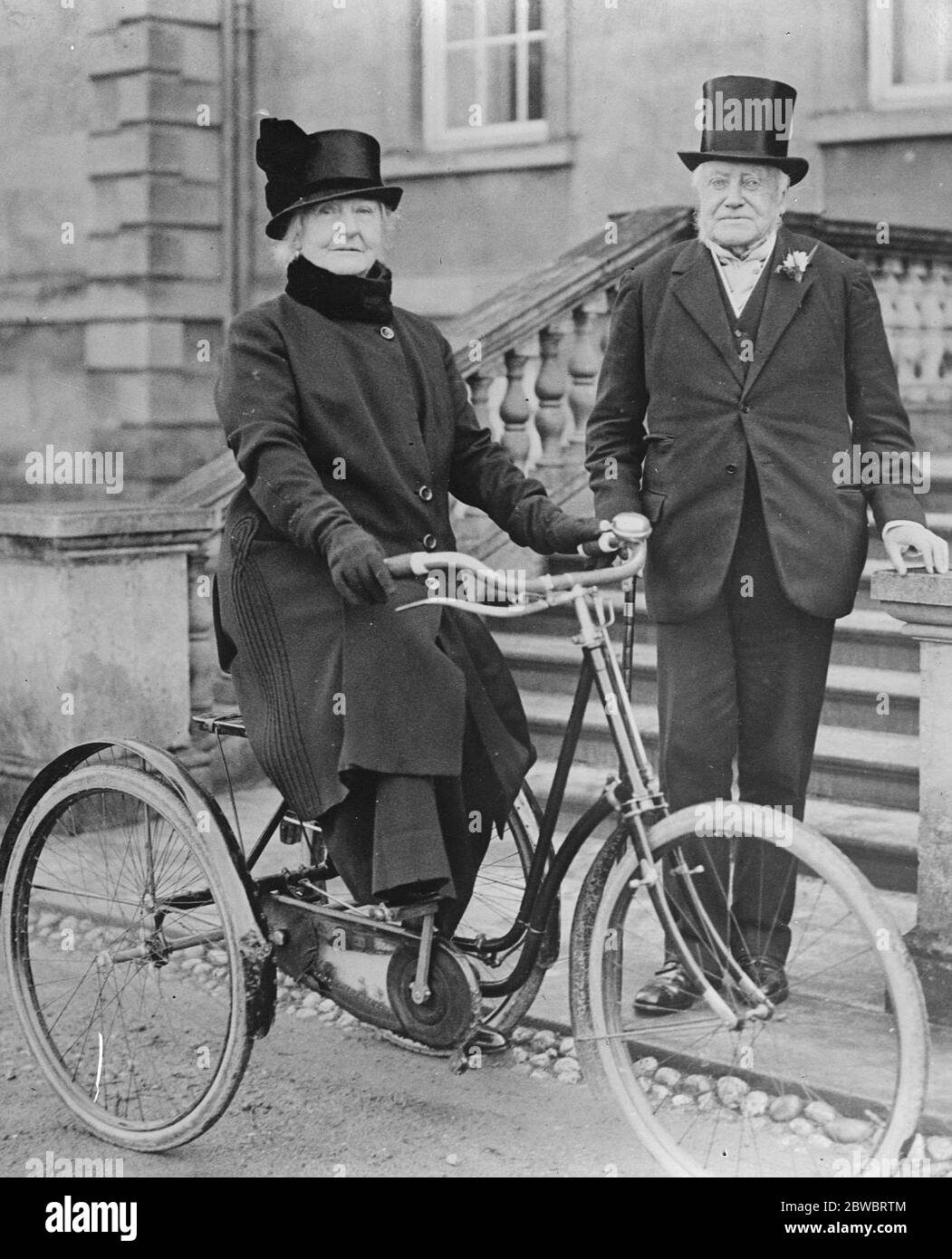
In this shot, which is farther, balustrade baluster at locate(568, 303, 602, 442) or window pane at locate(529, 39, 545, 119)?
window pane at locate(529, 39, 545, 119)

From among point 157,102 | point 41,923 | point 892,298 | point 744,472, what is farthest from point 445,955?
point 157,102

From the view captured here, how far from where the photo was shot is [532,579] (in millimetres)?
3479

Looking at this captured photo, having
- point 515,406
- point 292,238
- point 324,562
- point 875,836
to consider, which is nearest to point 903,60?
point 515,406

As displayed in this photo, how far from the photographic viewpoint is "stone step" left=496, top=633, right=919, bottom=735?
6.13m

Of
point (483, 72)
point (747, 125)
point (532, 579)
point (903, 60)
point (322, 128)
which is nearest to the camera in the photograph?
point (532, 579)

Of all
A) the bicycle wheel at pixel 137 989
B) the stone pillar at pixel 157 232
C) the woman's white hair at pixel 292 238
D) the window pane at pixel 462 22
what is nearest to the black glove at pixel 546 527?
the woman's white hair at pixel 292 238

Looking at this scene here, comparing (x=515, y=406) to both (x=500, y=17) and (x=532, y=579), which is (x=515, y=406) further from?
(x=500, y=17)

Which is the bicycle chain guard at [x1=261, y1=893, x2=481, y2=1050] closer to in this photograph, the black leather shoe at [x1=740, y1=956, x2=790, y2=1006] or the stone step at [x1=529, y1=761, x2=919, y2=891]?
the black leather shoe at [x1=740, y1=956, x2=790, y2=1006]

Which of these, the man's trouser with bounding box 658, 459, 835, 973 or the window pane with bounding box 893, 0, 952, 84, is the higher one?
the window pane with bounding box 893, 0, 952, 84

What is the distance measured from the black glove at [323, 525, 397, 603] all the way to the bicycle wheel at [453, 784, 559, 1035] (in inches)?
32.1

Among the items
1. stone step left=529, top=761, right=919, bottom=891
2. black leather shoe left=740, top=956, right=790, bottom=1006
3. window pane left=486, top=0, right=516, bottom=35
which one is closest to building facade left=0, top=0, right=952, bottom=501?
window pane left=486, top=0, right=516, bottom=35

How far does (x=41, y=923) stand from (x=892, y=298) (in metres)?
4.96

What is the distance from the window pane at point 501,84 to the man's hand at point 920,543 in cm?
750

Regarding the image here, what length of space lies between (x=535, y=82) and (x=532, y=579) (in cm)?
811
